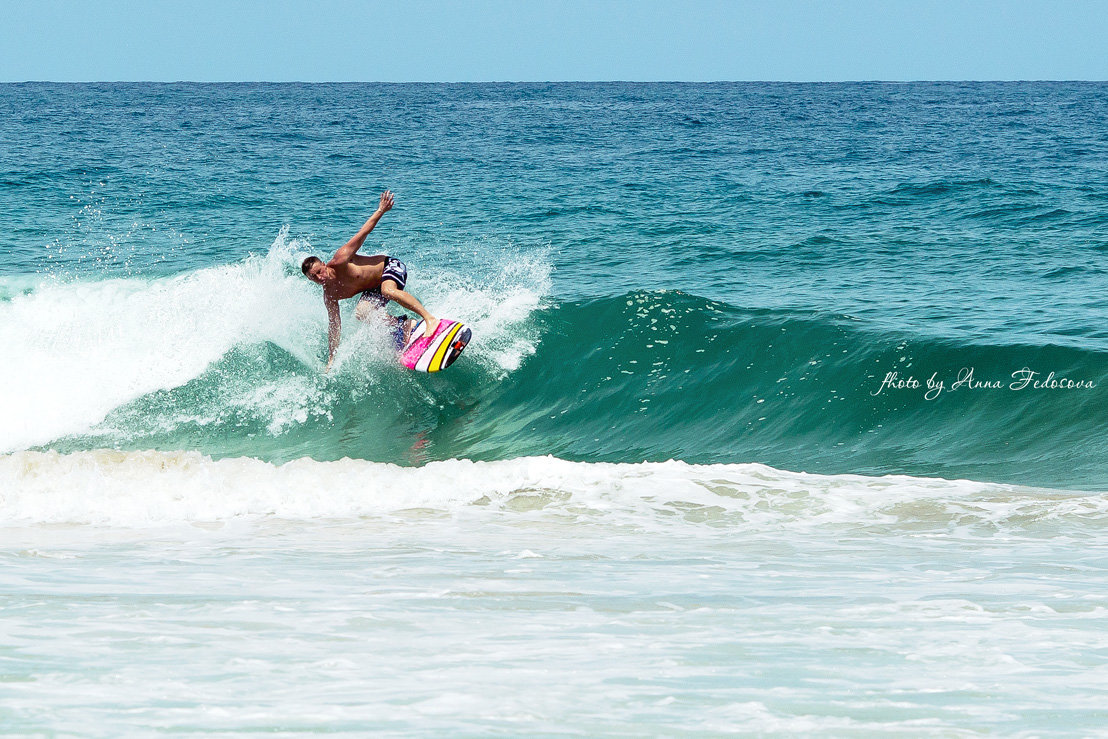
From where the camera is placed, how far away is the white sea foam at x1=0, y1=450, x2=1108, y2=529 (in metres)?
6.38

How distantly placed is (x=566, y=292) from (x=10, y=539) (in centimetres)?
899

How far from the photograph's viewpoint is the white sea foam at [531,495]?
20.9 ft

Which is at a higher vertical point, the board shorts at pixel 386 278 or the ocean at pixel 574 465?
the board shorts at pixel 386 278

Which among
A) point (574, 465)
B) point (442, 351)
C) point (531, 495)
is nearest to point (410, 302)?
point (442, 351)

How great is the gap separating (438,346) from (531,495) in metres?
3.40

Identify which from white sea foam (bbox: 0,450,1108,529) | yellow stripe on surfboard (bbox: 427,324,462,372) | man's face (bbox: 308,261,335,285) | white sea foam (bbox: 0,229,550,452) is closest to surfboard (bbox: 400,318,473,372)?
yellow stripe on surfboard (bbox: 427,324,462,372)

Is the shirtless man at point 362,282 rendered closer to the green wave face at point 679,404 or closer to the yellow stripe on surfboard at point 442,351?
the yellow stripe on surfboard at point 442,351

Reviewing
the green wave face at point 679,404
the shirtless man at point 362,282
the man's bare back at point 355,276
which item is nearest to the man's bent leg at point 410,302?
the shirtless man at point 362,282

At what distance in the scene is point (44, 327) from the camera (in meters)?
12.9

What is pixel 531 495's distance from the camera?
7.02 m

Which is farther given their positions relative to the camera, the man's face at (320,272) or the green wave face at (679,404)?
the man's face at (320,272)

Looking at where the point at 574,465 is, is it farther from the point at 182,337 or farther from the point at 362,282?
the point at 182,337

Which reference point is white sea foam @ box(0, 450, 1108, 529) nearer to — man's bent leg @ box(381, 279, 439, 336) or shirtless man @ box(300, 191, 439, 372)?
man's bent leg @ box(381, 279, 439, 336)

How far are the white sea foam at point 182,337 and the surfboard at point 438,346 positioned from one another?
655 mm
